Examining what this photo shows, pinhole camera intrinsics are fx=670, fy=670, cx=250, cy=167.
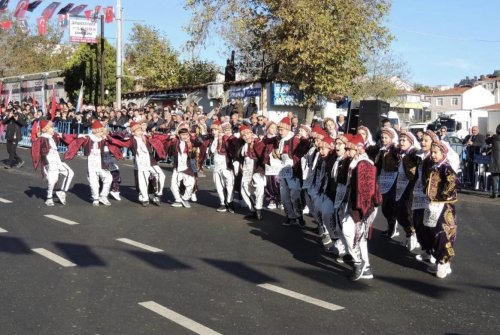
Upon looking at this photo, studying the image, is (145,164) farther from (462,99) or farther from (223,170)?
(462,99)

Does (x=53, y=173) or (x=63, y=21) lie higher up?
(x=63, y=21)

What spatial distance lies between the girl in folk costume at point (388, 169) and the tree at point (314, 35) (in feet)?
55.3

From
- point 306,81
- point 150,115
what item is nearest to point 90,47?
point 306,81

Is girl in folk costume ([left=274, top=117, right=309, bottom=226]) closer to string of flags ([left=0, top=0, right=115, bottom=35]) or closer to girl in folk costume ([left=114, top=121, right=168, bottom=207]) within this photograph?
girl in folk costume ([left=114, top=121, right=168, bottom=207])

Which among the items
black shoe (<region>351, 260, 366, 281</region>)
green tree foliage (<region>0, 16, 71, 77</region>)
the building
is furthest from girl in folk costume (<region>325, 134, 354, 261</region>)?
the building

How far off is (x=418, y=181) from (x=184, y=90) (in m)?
26.0

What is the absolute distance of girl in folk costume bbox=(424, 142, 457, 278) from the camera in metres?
7.67

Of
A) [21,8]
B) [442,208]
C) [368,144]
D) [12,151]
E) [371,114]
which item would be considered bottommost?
[442,208]

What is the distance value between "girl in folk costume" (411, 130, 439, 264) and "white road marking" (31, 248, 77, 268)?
421 centimetres

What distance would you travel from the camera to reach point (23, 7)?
29.1m

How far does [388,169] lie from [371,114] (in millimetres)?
10968

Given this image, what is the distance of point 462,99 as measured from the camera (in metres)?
Answer: 86.3

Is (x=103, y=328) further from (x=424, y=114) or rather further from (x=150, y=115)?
(x=424, y=114)

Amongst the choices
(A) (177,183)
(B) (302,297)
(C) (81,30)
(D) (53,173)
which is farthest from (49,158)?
(C) (81,30)
